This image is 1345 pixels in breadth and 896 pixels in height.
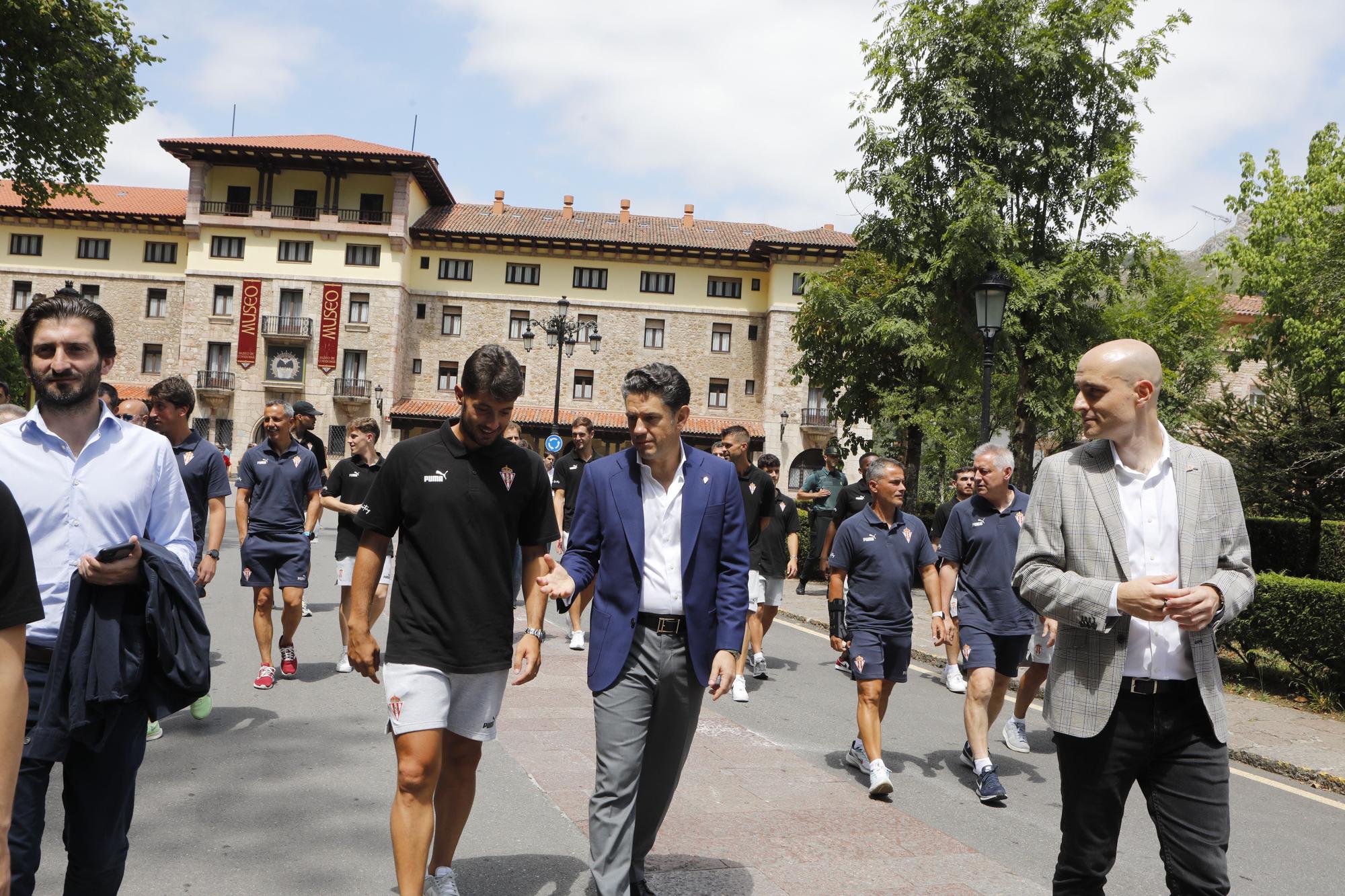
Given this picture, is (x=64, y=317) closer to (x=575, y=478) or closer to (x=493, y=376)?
(x=493, y=376)

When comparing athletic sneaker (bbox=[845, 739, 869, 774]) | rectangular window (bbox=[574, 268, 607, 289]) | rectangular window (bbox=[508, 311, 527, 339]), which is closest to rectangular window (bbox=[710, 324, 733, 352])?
rectangular window (bbox=[574, 268, 607, 289])

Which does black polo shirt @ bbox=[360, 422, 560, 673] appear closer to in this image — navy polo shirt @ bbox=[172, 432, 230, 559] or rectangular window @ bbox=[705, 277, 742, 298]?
navy polo shirt @ bbox=[172, 432, 230, 559]

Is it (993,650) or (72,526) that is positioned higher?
(72,526)

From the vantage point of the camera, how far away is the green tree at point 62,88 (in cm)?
2045

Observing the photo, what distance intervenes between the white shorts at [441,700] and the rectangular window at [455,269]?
50.8 meters

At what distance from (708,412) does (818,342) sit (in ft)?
64.9

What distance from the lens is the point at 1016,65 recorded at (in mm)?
18562

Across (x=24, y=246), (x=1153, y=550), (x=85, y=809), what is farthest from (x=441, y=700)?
(x=24, y=246)

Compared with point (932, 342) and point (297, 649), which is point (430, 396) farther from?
point (297, 649)

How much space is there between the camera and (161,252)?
5297cm

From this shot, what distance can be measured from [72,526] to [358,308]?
50.5 meters

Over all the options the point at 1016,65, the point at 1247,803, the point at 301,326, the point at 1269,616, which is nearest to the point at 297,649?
the point at 1247,803

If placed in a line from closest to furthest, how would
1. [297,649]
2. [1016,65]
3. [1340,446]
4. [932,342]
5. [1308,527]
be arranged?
[297,649]
[1340,446]
[1016,65]
[1308,527]
[932,342]

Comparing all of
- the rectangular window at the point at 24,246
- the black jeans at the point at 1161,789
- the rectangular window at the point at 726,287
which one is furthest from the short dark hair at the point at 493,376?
the rectangular window at the point at 24,246
